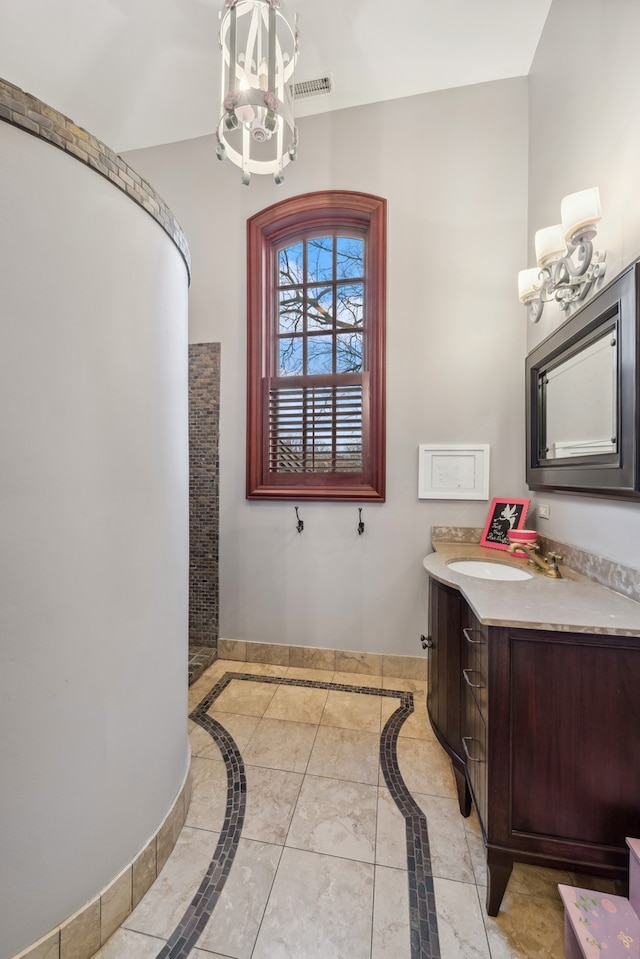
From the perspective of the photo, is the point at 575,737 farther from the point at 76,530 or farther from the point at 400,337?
the point at 400,337

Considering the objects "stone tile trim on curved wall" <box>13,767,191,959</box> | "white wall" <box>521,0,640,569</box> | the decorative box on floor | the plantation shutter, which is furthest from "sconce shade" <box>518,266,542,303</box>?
"stone tile trim on curved wall" <box>13,767,191,959</box>

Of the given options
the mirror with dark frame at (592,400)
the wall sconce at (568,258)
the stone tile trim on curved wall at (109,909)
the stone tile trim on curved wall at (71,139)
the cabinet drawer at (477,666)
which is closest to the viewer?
the stone tile trim on curved wall at (71,139)

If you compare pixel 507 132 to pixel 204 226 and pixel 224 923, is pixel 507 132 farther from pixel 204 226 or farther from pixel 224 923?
pixel 224 923


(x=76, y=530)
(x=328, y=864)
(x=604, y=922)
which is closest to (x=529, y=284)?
(x=76, y=530)

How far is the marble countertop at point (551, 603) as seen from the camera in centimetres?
104

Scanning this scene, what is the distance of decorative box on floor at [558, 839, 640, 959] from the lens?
87 centimetres

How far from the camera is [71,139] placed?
89 cm

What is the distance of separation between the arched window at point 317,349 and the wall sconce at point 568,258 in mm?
888

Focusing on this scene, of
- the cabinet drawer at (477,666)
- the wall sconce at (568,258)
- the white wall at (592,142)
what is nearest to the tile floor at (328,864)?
the cabinet drawer at (477,666)

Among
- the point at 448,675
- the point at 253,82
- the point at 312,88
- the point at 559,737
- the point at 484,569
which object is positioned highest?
the point at 312,88

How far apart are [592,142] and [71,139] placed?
1953 millimetres

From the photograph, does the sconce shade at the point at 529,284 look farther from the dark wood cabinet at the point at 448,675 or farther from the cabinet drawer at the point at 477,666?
the cabinet drawer at the point at 477,666

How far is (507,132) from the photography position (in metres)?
2.24

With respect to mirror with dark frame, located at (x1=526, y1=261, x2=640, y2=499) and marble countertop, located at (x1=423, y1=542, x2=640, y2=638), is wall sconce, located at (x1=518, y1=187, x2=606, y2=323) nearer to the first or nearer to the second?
mirror with dark frame, located at (x1=526, y1=261, x2=640, y2=499)
